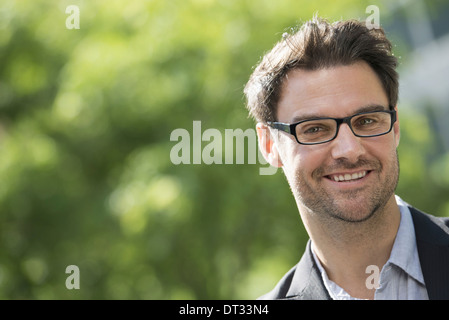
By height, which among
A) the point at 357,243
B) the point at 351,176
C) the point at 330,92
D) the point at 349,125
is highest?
the point at 330,92

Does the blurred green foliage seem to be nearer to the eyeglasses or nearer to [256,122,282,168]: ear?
[256,122,282,168]: ear

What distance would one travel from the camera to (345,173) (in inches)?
86.9

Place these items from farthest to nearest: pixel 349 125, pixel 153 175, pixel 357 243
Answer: pixel 153 175, pixel 357 243, pixel 349 125

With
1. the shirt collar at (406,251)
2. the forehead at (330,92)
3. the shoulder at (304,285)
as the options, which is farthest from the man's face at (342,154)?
the shoulder at (304,285)

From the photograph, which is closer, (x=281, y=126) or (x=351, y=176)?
(x=351, y=176)

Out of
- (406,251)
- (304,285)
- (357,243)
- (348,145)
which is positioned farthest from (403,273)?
(348,145)

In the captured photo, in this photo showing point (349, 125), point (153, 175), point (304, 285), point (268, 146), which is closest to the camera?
point (349, 125)

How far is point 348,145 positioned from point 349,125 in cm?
7

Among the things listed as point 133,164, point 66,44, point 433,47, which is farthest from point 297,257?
point 433,47

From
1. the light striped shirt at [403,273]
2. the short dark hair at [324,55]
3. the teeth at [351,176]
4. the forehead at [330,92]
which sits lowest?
the light striped shirt at [403,273]

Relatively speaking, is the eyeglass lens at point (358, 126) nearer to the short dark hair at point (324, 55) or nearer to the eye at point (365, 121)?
the eye at point (365, 121)

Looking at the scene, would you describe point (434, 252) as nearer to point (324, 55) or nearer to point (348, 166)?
point (348, 166)

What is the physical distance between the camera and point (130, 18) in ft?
27.3

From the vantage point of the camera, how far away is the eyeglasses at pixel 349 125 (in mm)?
2191
